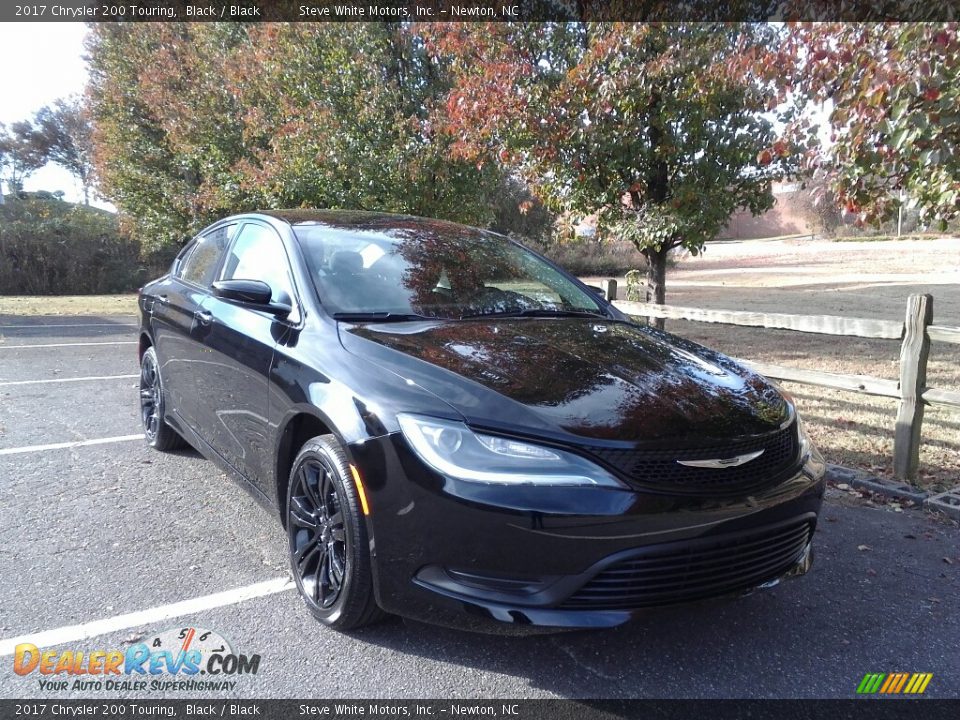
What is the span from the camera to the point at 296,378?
2.99m

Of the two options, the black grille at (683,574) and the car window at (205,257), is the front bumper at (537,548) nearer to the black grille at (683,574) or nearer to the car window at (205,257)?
the black grille at (683,574)

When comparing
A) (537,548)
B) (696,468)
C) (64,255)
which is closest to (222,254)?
(537,548)

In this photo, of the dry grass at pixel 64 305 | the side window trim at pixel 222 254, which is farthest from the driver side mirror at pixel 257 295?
the dry grass at pixel 64 305

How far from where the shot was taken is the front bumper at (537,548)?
7.48 ft

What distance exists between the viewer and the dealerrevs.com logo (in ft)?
8.28

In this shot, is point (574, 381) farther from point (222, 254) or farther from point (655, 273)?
point (655, 273)

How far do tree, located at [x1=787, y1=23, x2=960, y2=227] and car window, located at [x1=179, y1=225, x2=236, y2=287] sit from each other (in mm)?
3719

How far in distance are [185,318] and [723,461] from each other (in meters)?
3.30

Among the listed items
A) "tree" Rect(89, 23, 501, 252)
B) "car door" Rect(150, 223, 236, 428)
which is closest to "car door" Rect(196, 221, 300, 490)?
"car door" Rect(150, 223, 236, 428)

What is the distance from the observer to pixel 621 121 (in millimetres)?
7105

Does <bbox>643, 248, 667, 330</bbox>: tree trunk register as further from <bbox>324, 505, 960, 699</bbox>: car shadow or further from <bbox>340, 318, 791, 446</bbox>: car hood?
<bbox>324, 505, 960, 699</bbox>: car shadow

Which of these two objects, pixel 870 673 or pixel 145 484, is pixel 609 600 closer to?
pixel 870 673

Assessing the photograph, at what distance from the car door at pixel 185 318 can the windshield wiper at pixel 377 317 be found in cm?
133

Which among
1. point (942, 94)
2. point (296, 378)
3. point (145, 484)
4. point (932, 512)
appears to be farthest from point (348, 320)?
point (932, 512)
